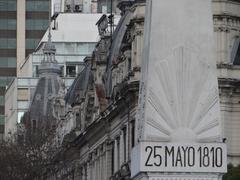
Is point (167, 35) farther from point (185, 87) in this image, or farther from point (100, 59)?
point (100, 59)

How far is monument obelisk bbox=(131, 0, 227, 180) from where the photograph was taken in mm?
39344

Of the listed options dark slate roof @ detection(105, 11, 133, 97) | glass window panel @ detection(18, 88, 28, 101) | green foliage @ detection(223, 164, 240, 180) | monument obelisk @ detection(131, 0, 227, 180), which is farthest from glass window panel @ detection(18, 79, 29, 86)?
monument obelisk @ detection(131, 0, 227, 180)

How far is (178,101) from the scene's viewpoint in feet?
130

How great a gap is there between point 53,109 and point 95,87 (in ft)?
109

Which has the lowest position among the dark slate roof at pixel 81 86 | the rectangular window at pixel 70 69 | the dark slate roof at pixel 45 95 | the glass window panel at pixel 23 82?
the dark slate roof at pixel 81 86

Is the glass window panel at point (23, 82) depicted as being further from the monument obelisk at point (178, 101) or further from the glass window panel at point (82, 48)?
the monument obelisk at point (178, 101)

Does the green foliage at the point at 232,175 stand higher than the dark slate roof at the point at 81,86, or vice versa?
the dark slate roof at the point at 81,86

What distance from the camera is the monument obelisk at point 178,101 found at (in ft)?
129

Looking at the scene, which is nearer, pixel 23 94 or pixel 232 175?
pixel 232 175

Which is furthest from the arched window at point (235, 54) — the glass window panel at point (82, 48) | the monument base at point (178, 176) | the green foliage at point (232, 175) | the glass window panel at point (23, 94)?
the glass window panel at point (23, 94)

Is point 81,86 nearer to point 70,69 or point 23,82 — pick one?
point 70,69

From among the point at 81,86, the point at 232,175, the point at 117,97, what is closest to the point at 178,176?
the point at 232,175

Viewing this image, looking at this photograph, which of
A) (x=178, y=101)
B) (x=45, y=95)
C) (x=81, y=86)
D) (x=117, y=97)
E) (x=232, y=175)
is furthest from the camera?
(x=45, y=95)

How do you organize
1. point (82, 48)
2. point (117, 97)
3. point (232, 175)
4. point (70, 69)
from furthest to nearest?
point (70, 69)
point (82, 48)
point (117, 97)
point (232, 175)
